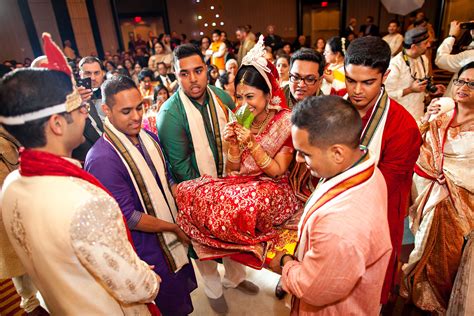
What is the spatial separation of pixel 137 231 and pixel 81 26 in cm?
1075

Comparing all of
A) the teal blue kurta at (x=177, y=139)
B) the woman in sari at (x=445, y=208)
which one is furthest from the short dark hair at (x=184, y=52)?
the woman in sari at (x=445, y=208)

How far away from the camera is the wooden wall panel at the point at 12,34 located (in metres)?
9.03

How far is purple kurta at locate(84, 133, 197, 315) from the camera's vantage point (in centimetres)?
161

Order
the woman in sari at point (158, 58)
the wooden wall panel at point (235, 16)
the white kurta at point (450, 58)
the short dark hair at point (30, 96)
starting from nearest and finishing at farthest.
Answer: the short dark hair at point (30, 96) → the white kurta at point (450, 58) → the woman in sari at point (158, 58) → the wooden wall panel at point (235, 16)

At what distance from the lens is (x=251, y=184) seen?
5.43ft

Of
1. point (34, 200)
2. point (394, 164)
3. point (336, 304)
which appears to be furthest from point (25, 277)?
point (394, 164)

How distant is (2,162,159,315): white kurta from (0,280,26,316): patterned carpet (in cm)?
185

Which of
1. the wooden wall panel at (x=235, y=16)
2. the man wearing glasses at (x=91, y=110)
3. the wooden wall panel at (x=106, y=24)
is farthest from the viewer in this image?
the wooden wall panel at (x=235, y=16)

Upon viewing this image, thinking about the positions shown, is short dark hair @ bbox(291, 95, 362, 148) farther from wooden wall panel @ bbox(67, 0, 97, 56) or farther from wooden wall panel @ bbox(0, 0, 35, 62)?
Answer: wooden wall panel @ bbox(0, 0, 35, 62)

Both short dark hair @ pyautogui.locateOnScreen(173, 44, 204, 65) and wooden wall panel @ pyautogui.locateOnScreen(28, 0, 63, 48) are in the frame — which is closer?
short dark hair @ pyautogui.locateOnScreen(173, 44, 204, 65)

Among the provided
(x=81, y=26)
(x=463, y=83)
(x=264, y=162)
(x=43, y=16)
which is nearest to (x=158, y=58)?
(x=81, y=26)

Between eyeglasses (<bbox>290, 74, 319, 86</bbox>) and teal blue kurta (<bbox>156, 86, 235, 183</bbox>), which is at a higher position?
eyeglasses (<bbox>290, 74, 319, 86</bbox>)

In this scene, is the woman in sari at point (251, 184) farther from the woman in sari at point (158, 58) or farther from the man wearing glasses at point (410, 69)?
the woman in sari at point (158, 58)

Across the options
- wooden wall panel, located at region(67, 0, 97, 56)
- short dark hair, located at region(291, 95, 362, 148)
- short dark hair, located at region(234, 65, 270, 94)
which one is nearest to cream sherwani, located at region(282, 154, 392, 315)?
short dark hair, located at region(291, 95, 362, 148)
